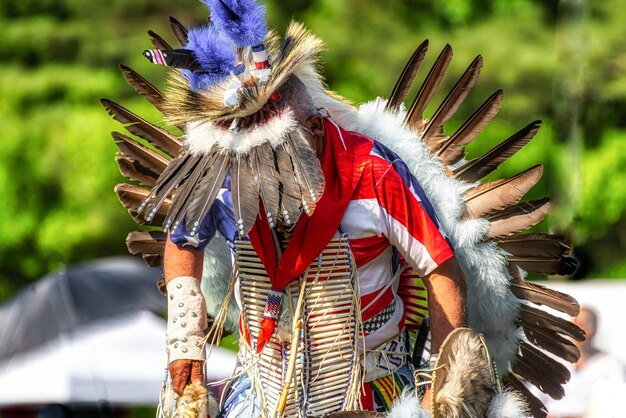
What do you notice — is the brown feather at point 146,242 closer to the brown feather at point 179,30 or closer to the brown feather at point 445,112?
the brown feather at point 179,30

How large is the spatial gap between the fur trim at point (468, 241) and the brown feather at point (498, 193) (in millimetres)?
34

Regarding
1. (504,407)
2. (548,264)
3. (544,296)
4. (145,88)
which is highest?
(145,88)

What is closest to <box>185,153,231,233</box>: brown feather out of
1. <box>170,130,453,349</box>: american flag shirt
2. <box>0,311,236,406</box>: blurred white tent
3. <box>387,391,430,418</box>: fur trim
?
<box>170,130,453,349</box>: american flag shirt

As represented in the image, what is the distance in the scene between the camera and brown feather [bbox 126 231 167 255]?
3.60m

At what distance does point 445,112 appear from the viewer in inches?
136

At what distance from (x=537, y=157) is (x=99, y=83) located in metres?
6.16

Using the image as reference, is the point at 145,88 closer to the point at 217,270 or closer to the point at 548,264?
the point at 217,270

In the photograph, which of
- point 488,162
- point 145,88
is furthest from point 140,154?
point 488,162

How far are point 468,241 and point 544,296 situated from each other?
0.37m

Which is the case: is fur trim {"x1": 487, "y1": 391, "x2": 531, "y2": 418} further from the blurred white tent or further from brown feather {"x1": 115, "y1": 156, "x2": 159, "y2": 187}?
the blurred white tent

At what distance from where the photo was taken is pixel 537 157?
1341 centimetres

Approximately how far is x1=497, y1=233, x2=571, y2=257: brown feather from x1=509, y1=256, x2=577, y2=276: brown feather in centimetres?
1

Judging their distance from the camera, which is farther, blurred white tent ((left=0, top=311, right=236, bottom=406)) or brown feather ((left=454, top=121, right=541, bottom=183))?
blurred white tent ((left=0, top=311, right=236, bottom=406))

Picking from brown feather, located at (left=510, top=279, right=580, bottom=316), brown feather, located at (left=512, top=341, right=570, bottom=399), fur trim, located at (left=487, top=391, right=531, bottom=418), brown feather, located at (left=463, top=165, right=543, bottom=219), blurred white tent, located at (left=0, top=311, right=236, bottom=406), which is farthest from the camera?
blurred white tent, located at (left=0, top=311, right=236, bottom=406)
